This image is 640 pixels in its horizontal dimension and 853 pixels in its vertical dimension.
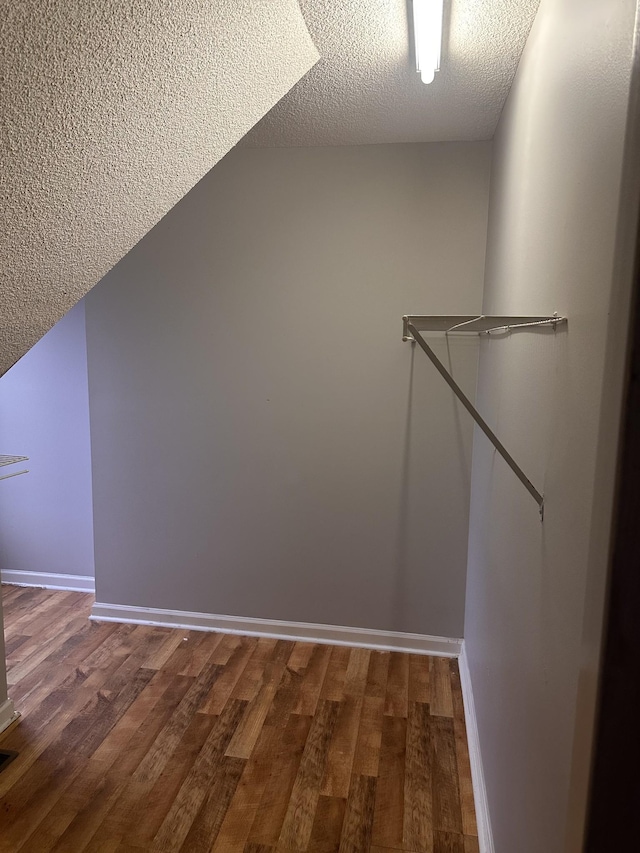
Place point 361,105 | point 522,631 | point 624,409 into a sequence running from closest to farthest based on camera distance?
point 624,409
point 522,631
point 361,105

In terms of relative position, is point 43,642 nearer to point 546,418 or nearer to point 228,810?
point 228,810

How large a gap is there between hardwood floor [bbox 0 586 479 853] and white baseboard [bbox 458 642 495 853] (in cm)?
3

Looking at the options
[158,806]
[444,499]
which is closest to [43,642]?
[158,806]

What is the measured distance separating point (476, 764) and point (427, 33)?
2315 millimetres

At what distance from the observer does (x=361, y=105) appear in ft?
7.27

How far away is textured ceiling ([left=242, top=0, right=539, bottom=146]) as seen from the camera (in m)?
1.62

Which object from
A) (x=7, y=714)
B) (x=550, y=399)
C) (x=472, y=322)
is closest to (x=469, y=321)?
(x=472, y=322)

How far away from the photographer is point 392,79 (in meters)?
2.01

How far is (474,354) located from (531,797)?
1.86 m

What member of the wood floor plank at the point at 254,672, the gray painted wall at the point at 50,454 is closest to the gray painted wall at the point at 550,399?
the wood floor plank at the point at 254,672

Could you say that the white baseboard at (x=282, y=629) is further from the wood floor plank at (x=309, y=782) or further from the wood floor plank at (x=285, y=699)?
the wood floor plank at (x=309, y=782)

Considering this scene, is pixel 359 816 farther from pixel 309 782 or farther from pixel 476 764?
pixel 476 764

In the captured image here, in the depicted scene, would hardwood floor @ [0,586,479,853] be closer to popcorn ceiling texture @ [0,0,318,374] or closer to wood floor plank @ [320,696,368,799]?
wood floor plank @ [320,696,368,799]

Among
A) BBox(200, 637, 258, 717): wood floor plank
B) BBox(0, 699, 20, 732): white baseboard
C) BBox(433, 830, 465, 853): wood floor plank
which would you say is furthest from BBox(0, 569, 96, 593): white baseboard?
BBox(433, 830, 465, 853): wood floor plank
